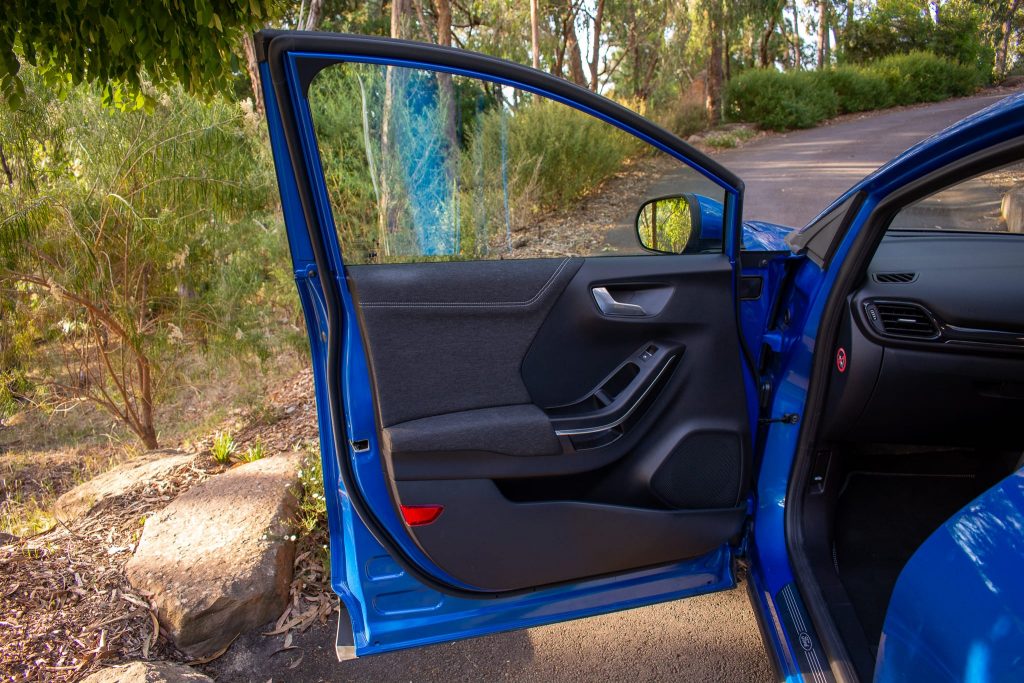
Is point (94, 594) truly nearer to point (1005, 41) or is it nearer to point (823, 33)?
point (1005, 41)

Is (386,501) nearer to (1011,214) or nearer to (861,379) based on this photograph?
(861,379)

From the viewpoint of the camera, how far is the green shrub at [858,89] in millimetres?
20547

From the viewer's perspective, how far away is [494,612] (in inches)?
84.7

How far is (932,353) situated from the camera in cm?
229

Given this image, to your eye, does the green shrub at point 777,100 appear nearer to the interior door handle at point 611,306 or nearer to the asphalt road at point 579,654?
the asphalt road at point 579,654

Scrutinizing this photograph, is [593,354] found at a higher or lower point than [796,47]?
lower

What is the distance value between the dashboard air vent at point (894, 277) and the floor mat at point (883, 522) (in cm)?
83

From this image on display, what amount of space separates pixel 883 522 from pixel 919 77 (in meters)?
21.5

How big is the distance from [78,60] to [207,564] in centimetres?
212

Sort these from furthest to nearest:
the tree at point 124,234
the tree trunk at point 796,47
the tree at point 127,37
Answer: the tree trunk at point 796,47, the tree at point 124,234, the tree at point 127,37

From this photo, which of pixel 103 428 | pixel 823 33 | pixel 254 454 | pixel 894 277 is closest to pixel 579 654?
pixel 894 277

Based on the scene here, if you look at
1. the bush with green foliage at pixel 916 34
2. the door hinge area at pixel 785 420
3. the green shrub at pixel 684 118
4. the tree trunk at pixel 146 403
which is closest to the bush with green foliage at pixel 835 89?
the bush with green foliage at pixel 916 34

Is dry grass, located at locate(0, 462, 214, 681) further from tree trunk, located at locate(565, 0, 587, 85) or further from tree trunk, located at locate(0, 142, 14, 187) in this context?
tree trunk, located at locate(565, 0, 587, 85)

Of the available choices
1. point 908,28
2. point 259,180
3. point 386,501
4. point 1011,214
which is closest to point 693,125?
point 908,28
